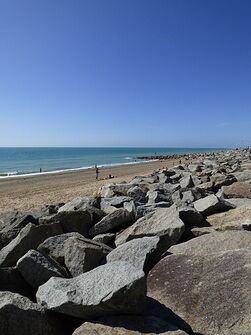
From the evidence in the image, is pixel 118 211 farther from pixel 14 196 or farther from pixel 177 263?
pixel 14 196

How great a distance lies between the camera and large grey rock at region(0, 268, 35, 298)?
4.30m

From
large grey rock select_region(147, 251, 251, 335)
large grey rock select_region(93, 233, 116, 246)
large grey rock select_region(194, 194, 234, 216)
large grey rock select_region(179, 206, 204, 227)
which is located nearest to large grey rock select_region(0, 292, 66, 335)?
large grey rock select_region(147, 251, 251, 335)

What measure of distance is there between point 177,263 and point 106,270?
1.17m

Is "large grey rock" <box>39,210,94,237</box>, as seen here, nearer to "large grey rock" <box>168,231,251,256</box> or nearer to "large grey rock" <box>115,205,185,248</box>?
"large grey rock" <box>115,205,185,248</box>

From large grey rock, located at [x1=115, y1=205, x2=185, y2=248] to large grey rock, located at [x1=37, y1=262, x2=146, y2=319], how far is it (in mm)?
1619

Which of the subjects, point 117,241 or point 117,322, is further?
point 117,241

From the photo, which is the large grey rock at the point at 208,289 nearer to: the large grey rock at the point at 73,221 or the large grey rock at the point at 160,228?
the large grey rock at the point at 160,228

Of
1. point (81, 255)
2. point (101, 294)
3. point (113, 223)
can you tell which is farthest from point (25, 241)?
point (101, 294)

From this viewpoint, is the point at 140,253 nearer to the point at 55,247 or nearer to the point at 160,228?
the point at 160,228

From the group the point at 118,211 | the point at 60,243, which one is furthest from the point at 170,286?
the point at 118,211

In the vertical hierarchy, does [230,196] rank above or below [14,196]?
above

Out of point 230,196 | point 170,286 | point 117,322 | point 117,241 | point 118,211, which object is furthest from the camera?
point 230,196

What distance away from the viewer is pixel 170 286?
4105mm

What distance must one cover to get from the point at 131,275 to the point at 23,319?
110 cm
